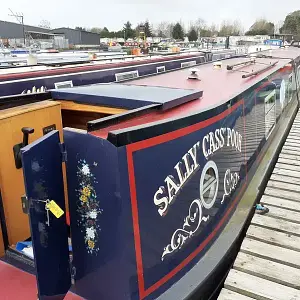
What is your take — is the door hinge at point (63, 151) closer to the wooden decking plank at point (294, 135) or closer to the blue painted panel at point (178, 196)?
the blue painted panel at point (178, 196)

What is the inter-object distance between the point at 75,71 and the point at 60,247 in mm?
4059

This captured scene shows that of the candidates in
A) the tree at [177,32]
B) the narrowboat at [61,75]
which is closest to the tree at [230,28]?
the tree at [177,32]

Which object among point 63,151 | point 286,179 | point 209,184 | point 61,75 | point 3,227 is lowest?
point 286,179

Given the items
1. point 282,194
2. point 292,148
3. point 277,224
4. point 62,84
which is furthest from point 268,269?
point 62,84

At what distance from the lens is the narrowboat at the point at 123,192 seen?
5.82 ft

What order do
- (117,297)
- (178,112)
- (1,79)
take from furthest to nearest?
(1,79)
(178,112)
(117,297)

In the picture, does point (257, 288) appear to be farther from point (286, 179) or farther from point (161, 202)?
point (286, 179)

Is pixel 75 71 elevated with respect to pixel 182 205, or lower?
elevated

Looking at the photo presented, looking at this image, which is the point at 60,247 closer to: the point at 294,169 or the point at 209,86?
the point at 209,86

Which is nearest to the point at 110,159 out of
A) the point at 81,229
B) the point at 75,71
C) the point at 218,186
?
the point at 81,229

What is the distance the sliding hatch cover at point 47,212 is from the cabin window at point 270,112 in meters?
3.26

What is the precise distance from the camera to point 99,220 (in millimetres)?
1833

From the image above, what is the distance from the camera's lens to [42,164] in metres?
1.79

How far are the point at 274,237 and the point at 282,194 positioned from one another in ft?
3.02
